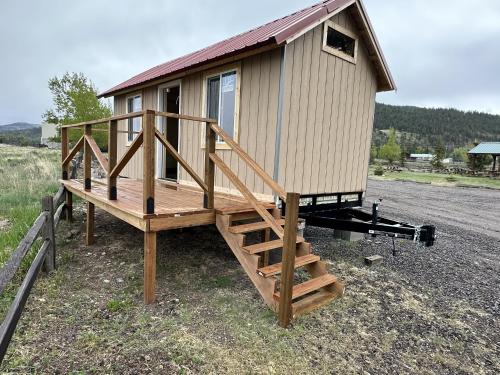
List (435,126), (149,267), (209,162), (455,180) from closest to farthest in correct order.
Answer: (149,267)
(209,162)
(455,180)
(435,126)

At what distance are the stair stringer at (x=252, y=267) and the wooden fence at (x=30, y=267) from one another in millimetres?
2160

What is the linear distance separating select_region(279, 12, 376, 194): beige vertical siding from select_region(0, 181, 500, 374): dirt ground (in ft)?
5.13

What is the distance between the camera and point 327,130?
5914 mm

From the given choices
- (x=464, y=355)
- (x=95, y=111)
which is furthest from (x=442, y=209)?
(x=95, y=111)

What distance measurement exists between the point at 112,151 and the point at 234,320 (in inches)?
106

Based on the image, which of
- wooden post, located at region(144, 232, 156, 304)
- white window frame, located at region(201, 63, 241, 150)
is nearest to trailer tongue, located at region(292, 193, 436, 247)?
white window frame, located at region(201, 63, 241, 150)

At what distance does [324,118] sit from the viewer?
19.0 feet

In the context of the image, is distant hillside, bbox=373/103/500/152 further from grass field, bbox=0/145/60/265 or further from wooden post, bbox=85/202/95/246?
wooden post, bbox=85/202/95/246

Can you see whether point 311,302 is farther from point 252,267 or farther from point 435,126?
point 435,126

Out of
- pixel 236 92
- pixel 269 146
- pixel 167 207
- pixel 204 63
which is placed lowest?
pixel 167 207

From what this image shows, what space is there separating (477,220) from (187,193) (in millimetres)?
9517

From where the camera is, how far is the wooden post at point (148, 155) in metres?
3.68

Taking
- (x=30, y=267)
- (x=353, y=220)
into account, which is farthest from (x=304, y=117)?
(x=30, y=267)

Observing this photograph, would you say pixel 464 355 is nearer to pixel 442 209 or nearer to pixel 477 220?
pixel 477 220
